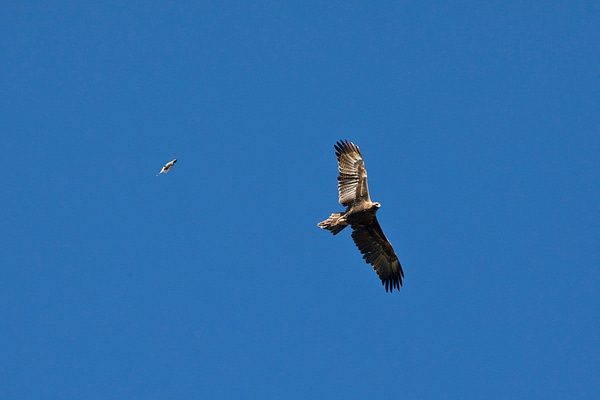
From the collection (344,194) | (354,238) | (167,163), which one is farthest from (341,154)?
(167,163)

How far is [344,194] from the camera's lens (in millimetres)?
24141

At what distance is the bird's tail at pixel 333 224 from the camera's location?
78.4 feet

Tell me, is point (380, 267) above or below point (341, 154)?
below

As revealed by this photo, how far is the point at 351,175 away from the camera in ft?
79.7

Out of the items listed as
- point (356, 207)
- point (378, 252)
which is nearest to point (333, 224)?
point (356, 207)

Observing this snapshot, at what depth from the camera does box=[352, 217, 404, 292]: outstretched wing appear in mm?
25031

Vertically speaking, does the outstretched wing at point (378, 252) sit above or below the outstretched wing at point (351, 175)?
below

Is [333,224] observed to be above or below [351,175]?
below

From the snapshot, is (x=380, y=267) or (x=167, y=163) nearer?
(x=167, y=163)

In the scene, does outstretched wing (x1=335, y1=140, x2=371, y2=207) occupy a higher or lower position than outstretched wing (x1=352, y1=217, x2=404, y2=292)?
higher

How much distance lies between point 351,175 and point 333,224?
5.52 ft

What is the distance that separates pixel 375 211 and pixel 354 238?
1630mm

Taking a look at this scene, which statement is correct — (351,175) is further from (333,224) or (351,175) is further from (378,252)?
(378,252)

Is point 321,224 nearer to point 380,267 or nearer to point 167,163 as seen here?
point 380,267
